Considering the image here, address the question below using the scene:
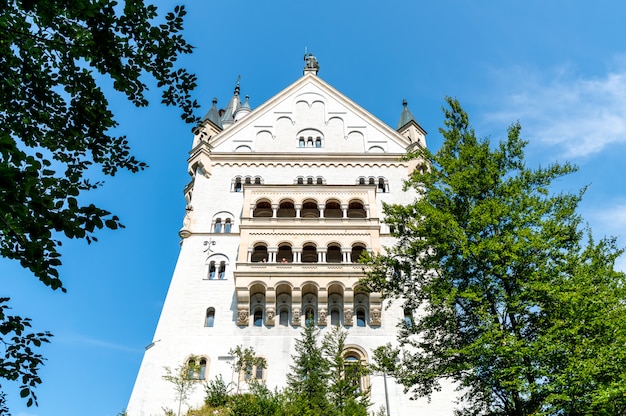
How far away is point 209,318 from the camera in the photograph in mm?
29016

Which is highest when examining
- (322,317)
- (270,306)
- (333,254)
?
(333,254)

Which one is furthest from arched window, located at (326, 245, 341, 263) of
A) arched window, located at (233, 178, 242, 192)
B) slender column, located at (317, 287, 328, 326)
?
arched window, located at (233, 178, 242, 192)

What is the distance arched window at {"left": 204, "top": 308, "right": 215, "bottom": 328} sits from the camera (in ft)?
94.3

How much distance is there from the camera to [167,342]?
27797 mm

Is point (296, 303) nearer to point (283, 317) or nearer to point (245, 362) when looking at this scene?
point (283, 317)

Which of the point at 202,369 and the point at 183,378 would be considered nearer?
the point at 183,378

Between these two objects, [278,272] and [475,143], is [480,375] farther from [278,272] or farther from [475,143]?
[278,272]

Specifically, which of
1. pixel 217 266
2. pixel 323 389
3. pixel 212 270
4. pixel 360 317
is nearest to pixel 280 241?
pixel 217 266

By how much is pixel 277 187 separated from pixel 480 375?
2216 centimetres

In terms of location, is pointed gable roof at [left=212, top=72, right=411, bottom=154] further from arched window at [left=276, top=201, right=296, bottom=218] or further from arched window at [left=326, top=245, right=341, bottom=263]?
arched window at [left=326, top=245, right=341, bottom=263]

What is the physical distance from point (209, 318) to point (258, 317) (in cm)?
273

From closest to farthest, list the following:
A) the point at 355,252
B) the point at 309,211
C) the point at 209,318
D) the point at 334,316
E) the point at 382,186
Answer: the point at 209,318, the point at 334,316, the point at 355,252, the point at 309,211, the point at 382,186

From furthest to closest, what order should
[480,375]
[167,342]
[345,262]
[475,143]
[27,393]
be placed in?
1. [345,262]
2. [167,342]
3. [475,143]
4. [480,375]
5. [27,393]

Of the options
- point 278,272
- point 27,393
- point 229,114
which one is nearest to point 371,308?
point 278,272
